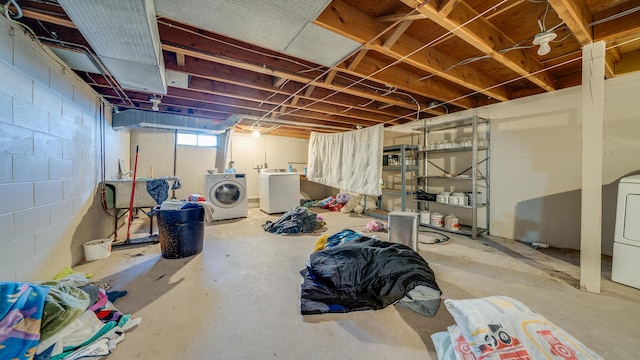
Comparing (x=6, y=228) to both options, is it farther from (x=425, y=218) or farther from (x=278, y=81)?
(x=425, y=218)

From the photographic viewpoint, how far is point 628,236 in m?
1.95

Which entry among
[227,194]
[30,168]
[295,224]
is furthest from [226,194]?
[30,168]

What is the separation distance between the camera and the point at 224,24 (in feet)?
5.09

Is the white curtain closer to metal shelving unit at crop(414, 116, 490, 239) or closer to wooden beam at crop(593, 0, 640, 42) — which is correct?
metal shelving unit at crop(414, 116, 490, 239)

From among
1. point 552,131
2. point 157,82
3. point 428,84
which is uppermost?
point 428,84

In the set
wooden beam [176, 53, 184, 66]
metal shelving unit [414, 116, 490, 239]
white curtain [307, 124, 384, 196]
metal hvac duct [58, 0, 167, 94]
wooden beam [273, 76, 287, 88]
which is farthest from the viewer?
white curtain [307, 124, 384, 196]

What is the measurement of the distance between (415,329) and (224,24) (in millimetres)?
2411

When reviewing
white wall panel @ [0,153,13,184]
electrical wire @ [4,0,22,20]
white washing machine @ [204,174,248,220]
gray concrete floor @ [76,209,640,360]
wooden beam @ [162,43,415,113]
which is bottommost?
gray concrete floor @ [76,209,640,360]

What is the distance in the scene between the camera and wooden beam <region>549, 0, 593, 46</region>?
1486mm

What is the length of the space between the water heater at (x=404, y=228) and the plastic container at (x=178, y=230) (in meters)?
2.36

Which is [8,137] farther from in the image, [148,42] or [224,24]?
[224,24]

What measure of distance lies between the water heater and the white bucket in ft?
11.0

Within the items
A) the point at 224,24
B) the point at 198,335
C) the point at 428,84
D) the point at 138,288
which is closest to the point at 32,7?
the point at 224,24

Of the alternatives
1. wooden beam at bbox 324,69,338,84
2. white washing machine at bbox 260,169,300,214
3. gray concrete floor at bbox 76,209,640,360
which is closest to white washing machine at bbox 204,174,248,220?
white washing machine at bbox 260,169,300,214
